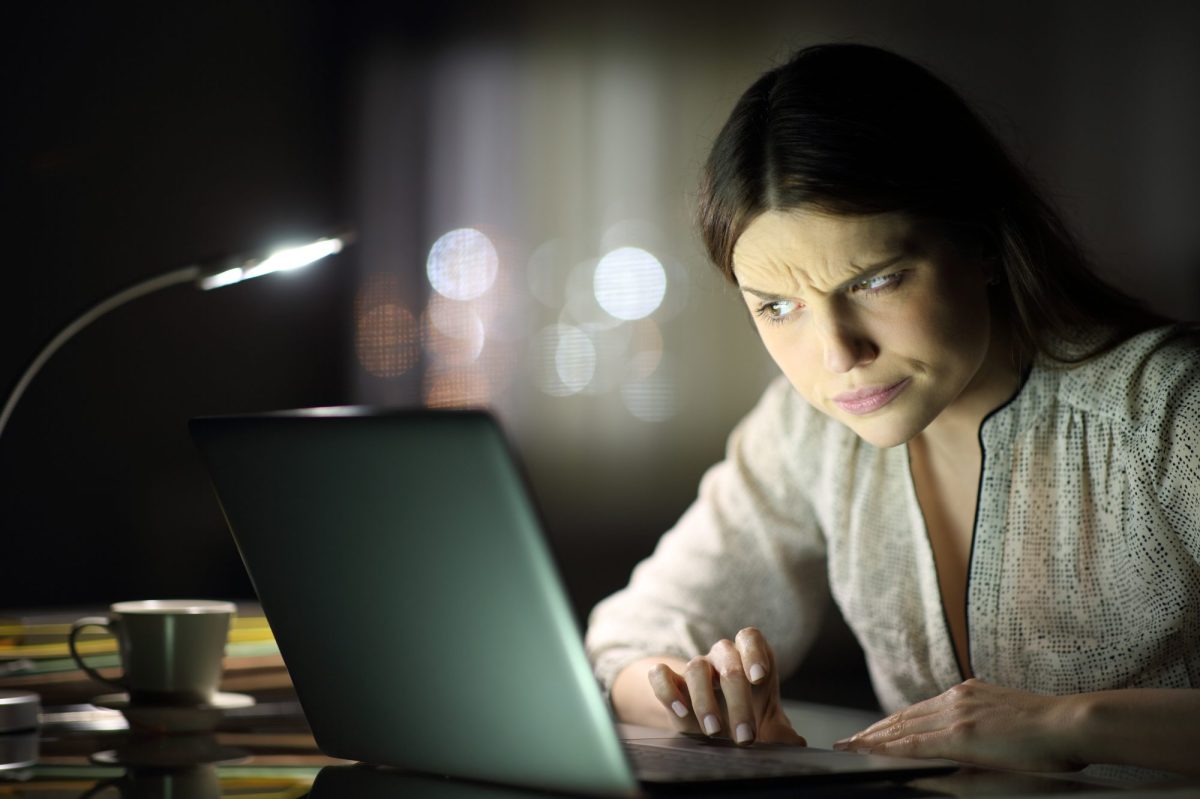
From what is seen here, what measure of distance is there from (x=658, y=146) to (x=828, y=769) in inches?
106

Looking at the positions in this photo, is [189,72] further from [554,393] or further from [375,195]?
[554,393]

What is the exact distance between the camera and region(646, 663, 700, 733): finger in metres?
1.01

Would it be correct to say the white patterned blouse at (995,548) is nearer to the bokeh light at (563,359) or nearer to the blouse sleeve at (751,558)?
the blouse sleeve at (751,558)

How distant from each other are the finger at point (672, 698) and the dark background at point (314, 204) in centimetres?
181

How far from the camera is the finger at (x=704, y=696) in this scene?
0.97 metres

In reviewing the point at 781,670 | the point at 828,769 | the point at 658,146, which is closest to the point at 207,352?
the point at 658,146

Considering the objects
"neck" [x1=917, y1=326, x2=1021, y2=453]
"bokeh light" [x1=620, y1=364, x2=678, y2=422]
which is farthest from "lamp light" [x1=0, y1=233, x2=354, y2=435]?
"bokeh light" [x1=620, y1=364, x2=678, y2=422]

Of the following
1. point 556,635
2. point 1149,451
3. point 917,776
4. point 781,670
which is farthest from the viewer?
point 781,670

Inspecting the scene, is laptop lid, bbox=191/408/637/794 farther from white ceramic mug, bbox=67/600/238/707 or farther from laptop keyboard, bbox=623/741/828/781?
white ceramic mug, bbox=67/600/238/707

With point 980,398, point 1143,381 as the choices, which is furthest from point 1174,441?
point 980,398

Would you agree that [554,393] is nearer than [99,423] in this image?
No

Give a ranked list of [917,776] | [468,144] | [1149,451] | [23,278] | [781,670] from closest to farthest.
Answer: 1. [917,776]
2. [1149,451]
3. [781,670]
4. [23,278]
5. [468,144]

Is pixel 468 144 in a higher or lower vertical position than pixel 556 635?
higher

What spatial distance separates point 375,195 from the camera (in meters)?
3.26
